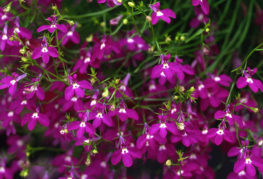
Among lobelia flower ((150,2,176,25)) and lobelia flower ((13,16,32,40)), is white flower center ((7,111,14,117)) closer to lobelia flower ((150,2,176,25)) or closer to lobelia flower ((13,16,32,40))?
lobelia flower ((13,16,32,40))

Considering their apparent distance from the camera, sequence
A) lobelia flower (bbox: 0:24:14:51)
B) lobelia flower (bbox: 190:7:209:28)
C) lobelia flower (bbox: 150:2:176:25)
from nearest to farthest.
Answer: lobelia flower (bbox: 150:2:176:25) < lobelia flower (bbox: 0:24:14:51) < lobelia flower (bbox: 190:7:209:28)

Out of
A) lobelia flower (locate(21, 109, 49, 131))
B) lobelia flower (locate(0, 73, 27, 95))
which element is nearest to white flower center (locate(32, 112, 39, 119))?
lobelia flower (locate(21, 109, 49, 131))

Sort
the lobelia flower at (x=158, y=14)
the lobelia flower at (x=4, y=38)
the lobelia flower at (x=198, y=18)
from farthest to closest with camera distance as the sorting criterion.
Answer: the lobelia flower at (x=198, y=18), the lobelia flower at (x=4, y=38), the lobelia flower at (x=158, y=14)

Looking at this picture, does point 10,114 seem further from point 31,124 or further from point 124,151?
point 124,151

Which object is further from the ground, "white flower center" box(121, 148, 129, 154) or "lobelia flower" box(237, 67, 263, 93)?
"lobelia flower" box(237, 67, 263, 93)

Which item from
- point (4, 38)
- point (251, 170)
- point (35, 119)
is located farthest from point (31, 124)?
point (251, 170)

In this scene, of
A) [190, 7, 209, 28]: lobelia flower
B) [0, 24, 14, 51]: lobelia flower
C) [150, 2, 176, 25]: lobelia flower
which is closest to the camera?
[150, 2, 176, 25]: lobelia flower

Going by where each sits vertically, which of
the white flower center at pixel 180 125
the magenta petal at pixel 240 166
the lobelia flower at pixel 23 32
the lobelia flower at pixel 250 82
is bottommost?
the magenta petal at pixel 240 166

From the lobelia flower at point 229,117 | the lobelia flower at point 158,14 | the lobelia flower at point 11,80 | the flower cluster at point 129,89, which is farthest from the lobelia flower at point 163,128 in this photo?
the lobelia flower at point 11,80

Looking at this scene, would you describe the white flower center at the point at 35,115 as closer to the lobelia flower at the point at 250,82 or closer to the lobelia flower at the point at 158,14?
the lobelia flower at the point at 158,14
